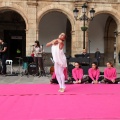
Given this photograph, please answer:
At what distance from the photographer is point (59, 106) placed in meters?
6.19

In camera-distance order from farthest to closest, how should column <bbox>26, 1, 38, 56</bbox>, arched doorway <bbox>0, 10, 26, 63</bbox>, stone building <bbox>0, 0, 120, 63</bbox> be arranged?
1. arched doorway <bbox>0, 10, 26, 63</bbox>
2. stone building <bbox>0, 0, 120, 63</bbox>
3. column <bbox>26, 1, 38, 56</bbox>

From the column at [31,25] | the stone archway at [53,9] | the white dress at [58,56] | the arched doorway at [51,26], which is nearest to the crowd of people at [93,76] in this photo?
the white dress at [58,56]

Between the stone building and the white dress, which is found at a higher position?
the stone building

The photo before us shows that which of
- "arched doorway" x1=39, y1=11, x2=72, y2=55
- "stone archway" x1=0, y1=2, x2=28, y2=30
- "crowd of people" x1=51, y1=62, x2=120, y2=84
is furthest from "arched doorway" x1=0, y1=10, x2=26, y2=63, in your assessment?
"crowd of people" x1=51, y1=62, x2=120, y2=84

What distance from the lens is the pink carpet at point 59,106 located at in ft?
17.4

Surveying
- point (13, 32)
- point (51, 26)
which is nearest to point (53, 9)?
point (51, 26)

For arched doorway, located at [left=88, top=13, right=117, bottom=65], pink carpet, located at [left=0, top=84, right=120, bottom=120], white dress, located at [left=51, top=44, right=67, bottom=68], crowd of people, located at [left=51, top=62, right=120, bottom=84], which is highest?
arched doorway, located at [left=88, top=13, right=117, bottom=65]

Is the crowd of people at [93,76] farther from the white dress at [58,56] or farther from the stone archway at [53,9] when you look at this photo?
the stone archway at [53,9]

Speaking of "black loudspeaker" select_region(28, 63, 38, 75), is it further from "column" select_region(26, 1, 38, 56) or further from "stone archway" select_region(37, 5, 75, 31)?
"stone archway" select_region(37, 5, 75, 31)

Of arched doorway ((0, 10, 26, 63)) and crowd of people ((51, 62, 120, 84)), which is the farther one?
arched doorway ((0, 10, 26, 63))

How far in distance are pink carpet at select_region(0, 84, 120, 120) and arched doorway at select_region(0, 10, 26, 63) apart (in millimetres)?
19483

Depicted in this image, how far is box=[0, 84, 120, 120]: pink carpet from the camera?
530cm

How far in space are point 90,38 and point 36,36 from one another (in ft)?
22.3

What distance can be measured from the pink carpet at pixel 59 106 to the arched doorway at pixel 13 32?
63.9ft
